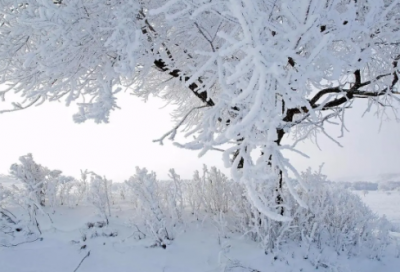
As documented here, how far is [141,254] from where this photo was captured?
3.56 metres

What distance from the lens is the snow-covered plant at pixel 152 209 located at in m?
3.76

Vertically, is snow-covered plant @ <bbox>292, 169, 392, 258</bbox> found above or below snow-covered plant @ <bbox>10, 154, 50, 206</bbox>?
below

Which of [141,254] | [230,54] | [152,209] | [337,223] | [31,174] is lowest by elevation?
[141,254]

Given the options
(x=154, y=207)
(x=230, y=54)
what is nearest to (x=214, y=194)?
(x=154, y=207)

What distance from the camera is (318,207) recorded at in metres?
4.43

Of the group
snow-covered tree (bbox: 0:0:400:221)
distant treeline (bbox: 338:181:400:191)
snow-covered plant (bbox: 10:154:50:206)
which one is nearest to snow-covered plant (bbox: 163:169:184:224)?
snow-covered tree (bbox: 0:0:400:221)

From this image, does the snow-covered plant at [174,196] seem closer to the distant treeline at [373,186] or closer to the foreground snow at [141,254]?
the foreground snow at [141,254]

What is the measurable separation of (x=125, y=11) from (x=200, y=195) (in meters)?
3.03

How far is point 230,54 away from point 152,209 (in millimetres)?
2784

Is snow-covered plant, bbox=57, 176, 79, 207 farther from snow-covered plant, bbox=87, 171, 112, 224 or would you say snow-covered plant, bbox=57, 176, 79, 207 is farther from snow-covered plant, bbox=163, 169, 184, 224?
snow-covered plant, bbox=163, 169, 184, 224

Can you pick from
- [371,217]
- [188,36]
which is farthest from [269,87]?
[371,217]

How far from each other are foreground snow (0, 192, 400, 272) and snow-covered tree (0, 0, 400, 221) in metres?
0.86

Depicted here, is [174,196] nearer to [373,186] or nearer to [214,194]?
[214,194]

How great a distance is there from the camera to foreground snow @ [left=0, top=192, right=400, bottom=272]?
3383 millimetres
